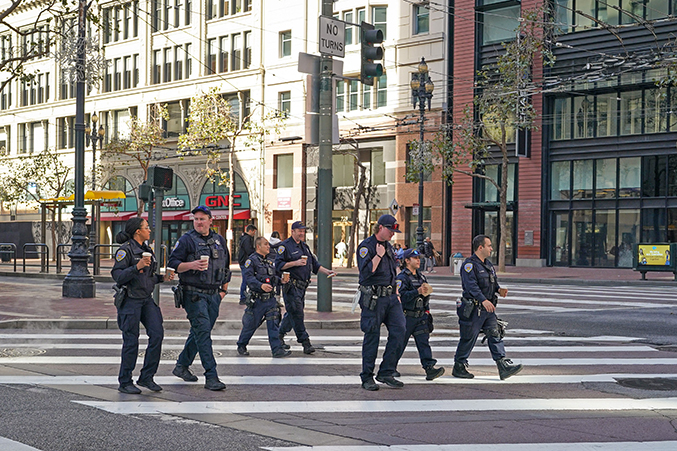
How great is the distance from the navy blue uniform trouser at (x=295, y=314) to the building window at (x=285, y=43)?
37758mm

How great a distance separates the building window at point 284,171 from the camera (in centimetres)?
4841

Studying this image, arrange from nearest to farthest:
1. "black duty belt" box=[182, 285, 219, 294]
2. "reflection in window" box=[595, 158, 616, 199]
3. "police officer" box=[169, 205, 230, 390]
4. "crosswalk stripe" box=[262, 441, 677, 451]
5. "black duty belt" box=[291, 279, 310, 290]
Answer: "crosswalk stripe" box=[262, 441, 677, 451] < "police officer" box=[169, 205, 230, 390] < "black duty belt" box=[182, 285, 219, 294] < "black duty belt" box=[291, 279, 310, 290] < "reflection in window" box=[595, 158, 616, 199]

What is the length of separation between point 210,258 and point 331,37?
27.4ft

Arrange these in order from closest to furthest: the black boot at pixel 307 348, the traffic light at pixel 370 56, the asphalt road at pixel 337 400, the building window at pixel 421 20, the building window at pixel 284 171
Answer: the asphalt road at pixel 337 400
the black boot at pixel 307 348
the traffic light at pixel 370 56
the building window at pixel 421 20
the building window at pixel 284 171

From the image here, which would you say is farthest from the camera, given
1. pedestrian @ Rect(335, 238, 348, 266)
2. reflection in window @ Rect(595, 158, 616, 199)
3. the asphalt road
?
pedestrian @ Rect(335, 238, 348, 266)

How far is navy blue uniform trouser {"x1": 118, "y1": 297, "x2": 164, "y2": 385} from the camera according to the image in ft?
A: 27.8

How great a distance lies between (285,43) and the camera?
48344 millimetres

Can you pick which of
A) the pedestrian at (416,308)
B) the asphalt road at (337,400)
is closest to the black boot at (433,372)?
the pedestrian at (416,308)

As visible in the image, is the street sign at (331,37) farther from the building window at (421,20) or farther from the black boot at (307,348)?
the building window at (421,20)

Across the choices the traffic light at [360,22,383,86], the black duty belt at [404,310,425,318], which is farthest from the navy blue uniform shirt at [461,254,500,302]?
the traffic light at [360,22,383,86]

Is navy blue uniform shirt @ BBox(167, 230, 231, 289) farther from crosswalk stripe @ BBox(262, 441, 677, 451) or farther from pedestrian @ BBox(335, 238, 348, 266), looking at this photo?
pedestrian @ BBox(335, 238, 348, 266)

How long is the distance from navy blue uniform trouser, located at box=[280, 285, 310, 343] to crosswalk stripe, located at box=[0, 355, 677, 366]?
551 mm

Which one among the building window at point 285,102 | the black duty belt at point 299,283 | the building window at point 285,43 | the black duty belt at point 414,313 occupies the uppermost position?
the building window at point 285,43

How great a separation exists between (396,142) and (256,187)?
9942 mm
